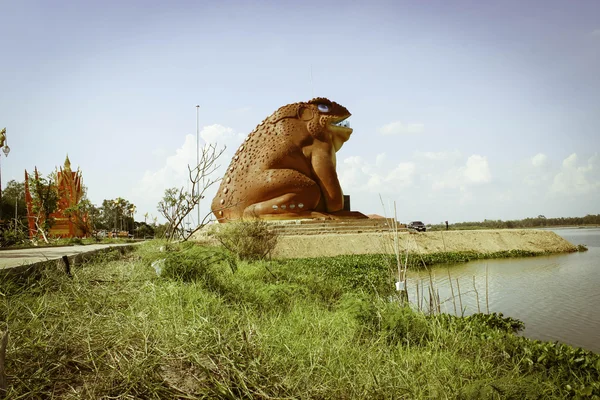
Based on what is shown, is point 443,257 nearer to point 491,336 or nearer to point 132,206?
point 491,336

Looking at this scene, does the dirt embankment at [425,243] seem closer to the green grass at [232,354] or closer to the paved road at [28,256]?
the paved road at [28,256]

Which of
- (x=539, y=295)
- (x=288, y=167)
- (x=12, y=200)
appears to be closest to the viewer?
(x=539, y=295)

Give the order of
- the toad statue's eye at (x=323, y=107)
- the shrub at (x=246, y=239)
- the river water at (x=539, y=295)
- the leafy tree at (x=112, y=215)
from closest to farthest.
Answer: the river water at (x=539, y=295) < the shrub at (x=246, y=239) < the toad statue's eye at (x=323, y=107) < the leafy tree at (x=112, y=215)

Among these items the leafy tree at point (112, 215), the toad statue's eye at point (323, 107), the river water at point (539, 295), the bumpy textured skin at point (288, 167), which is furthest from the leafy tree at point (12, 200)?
the river water at point (539, 295)

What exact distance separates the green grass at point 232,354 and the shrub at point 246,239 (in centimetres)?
696

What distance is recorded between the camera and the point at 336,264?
10812mm

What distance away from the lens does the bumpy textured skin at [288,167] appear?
17.2m

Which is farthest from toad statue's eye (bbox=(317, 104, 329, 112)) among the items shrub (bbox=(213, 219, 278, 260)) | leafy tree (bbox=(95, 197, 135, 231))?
leafy tree (bbox=(95, 197, 135, 231))

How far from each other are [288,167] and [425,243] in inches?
261

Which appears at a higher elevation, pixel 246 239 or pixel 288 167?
pixel 288 167

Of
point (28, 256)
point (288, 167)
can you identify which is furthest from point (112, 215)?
point (28, 256)

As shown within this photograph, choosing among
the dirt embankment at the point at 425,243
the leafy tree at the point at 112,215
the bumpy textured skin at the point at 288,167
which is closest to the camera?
the dirt embankment at the point at 425,243

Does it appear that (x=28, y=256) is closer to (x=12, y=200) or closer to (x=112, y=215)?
(x=12, y=200)

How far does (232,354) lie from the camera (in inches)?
97.4
